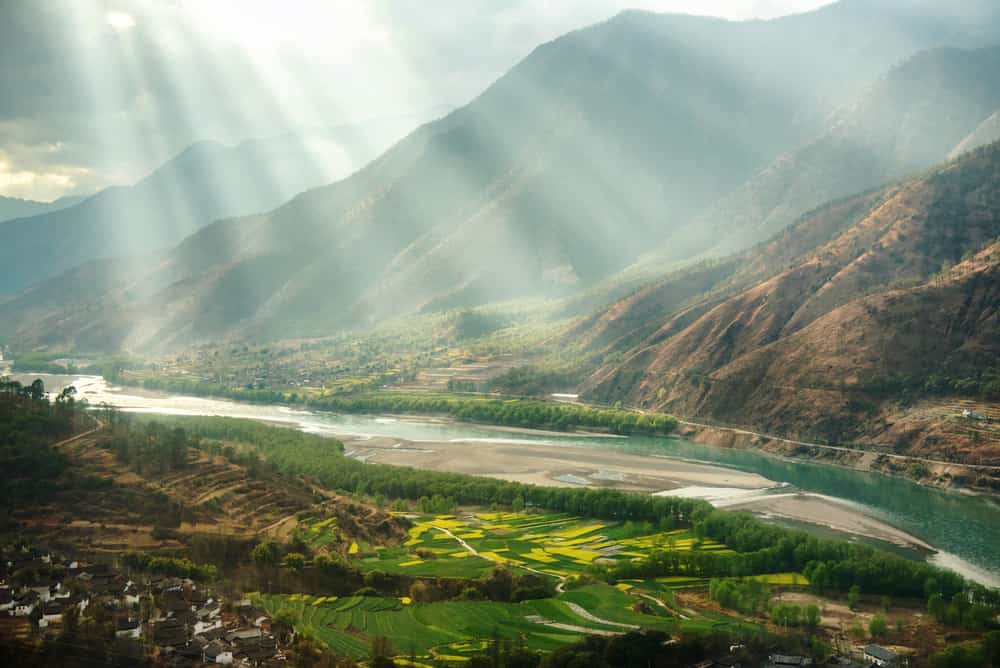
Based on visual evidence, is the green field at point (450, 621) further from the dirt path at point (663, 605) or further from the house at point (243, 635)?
the house at point (243, 635)

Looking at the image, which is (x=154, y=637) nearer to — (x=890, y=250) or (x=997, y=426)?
(x=997, y=426)

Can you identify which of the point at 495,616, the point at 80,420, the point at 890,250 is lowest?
the point at 495,616

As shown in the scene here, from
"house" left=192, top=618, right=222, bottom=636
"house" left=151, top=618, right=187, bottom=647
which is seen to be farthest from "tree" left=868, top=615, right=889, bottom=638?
"house" left=151, top=618, right=187, bottom=647

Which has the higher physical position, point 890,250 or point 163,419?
point 890,250

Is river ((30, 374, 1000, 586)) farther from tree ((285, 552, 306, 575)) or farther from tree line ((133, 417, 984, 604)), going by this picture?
tree ((285, 552, 306, 575))

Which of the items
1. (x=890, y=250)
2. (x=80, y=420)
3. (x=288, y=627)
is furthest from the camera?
(x=890, y=250)

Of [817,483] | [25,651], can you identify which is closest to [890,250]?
[817,483]

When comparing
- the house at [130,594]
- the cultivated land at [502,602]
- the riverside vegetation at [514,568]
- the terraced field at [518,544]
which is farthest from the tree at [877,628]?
the house at [130,594]

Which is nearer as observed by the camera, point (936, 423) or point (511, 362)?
point (936, 423)
